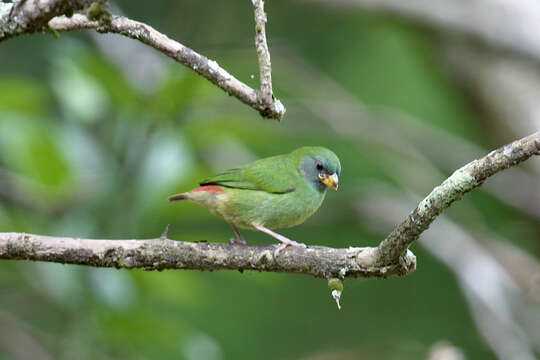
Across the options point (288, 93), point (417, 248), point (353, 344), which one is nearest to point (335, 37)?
point (288, 93)

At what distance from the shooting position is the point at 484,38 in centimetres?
543

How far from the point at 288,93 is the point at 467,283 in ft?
10.5

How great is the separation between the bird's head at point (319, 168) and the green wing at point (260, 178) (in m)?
0.11

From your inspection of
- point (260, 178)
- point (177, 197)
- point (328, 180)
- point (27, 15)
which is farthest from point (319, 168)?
point (27, 15)

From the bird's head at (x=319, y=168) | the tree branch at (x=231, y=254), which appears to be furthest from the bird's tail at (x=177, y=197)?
the tree branch at (x=231, y=254)

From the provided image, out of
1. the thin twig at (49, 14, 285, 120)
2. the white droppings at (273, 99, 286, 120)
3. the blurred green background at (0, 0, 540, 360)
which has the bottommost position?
the blurred green background at (0, 0, 540, 360)

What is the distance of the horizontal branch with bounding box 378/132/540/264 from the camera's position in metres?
1.64

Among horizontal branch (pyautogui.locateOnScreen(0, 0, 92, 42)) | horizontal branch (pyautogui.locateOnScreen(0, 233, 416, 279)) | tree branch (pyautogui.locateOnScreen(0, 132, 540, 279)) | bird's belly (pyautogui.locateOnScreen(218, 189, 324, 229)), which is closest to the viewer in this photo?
horizontal branch (pyautogui.locateOnScreen(0, 0, 92, 42))

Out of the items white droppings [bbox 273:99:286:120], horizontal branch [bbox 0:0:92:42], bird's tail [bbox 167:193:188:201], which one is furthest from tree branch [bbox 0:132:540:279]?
bird's tail [bbox 167:193:188:201]

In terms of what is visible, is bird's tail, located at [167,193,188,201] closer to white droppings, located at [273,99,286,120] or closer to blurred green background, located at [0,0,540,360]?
blurred green background, located at [0,0,540,360]

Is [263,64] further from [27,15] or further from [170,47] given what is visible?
[27,15]

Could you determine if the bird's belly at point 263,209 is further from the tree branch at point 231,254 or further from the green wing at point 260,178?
the tree branch at point 231,254

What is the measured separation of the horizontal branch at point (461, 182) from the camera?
164 cm

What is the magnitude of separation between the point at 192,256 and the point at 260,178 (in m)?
1.25
